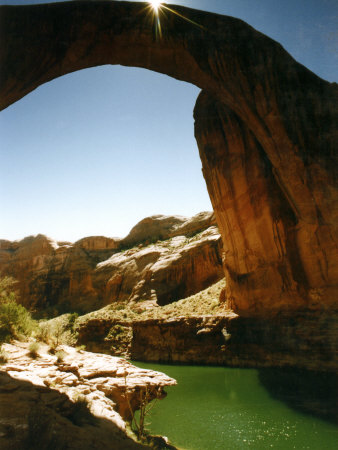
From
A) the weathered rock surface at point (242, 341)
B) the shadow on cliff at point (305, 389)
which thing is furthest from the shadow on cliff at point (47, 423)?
the weathered rock surface at point (242, 341)

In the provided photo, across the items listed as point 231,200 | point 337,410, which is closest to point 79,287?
point 231,200

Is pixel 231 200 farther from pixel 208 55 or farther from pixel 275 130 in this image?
pixel 208 55

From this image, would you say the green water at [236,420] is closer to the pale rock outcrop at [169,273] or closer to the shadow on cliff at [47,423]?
the shadow on cliff at [47,423]

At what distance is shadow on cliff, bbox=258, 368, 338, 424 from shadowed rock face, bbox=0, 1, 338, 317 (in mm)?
2773

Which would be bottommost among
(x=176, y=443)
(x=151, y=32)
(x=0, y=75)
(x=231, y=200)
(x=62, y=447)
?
(x=176, y=443)

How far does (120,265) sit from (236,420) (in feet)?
96.5

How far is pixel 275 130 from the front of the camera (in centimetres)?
1143

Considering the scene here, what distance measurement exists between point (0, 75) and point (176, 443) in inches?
458

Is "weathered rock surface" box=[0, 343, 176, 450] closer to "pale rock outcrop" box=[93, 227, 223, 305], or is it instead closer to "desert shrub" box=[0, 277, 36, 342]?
"desert shrub" box=[0, 277, 36, 342]

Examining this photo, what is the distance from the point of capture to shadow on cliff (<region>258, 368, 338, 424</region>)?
765cm

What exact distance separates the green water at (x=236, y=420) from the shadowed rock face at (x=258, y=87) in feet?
15.9

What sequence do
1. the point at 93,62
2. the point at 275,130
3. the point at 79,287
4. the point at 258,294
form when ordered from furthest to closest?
the point at 79,287, the point at 258,294, the point at 93,62, the point at 275,130

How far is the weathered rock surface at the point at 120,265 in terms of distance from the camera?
86.1 feet

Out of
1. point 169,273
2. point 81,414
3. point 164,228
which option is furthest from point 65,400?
point 164,228
